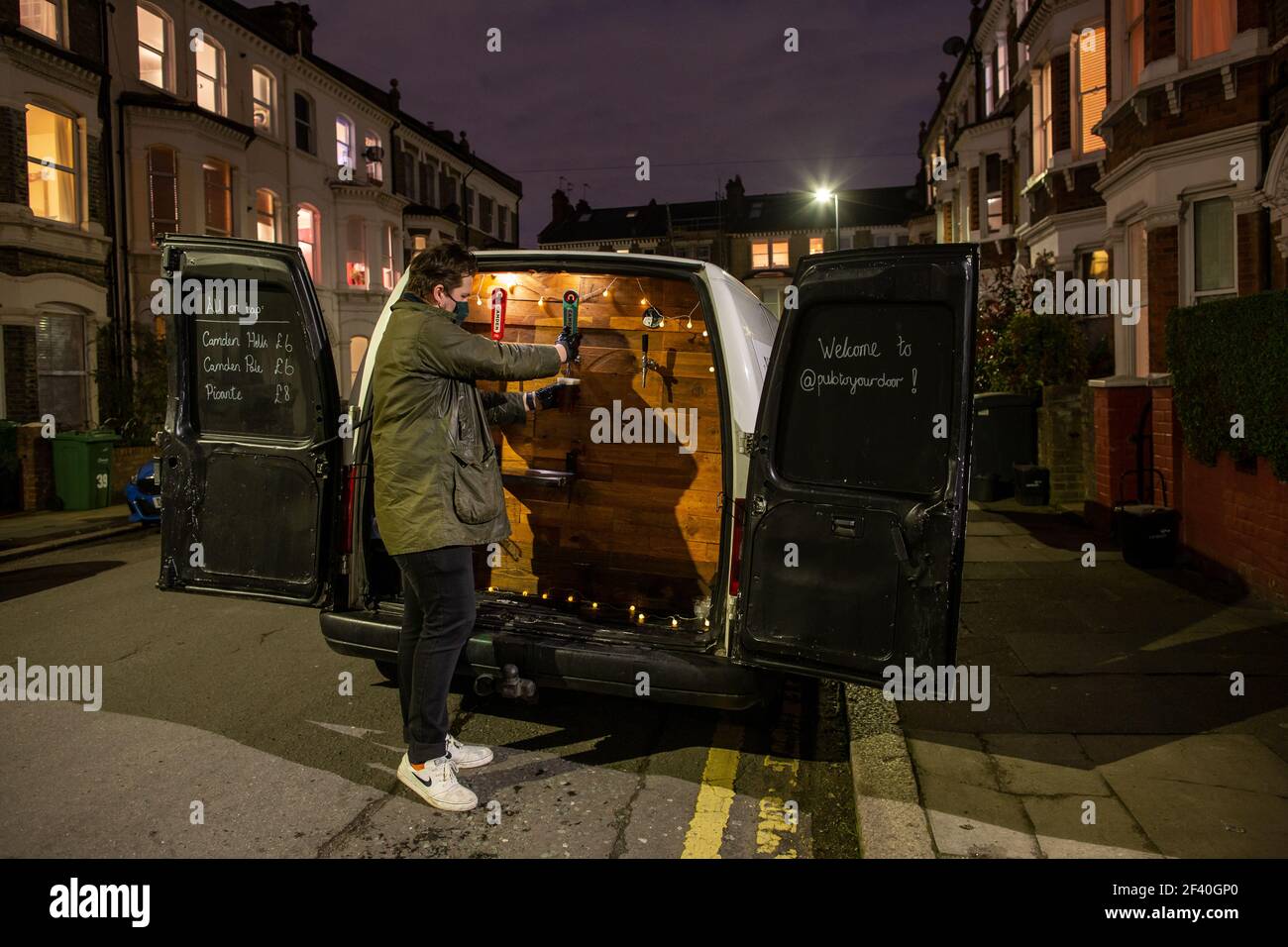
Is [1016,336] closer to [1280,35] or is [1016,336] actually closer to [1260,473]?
[1280,35]

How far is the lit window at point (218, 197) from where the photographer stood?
21.2 m

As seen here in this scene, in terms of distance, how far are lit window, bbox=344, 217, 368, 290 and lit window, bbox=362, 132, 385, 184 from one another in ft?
6.15

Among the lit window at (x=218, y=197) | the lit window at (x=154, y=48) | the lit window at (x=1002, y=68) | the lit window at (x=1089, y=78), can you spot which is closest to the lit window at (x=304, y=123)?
the lit window at (x=218, y=197)

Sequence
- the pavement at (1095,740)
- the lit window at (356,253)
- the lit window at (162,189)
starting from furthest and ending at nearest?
the lit window at (356,253) < the lit window at (162,189) < the pavement at (1095,740)

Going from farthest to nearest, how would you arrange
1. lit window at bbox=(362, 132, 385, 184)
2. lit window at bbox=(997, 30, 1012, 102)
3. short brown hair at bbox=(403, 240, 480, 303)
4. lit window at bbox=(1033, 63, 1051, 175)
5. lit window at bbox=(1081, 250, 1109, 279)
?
lit window at bbox=(362, 132, 385, 184), lit window at bbox=(997, 30, 1012, 102), lit window at bbox=(1033, 63, 1051, 175), lit window at bbox=(1081, 250, 1109, 279), short brown hair at bbox=(403, 240, 480, 303)

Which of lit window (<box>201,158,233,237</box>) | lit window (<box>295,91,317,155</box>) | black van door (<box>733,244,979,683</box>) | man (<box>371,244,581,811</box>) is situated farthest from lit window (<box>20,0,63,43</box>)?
black van door (<box>733,244,979,683</box>)

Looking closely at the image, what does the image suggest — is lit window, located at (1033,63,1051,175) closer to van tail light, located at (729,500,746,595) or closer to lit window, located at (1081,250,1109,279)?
lit window, located at (1081,250,1109,279)

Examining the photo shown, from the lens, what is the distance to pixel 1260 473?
273 inches

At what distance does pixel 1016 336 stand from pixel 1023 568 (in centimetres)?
708

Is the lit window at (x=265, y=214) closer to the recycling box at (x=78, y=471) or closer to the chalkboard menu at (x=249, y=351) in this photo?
the recycling box at (x=78, y=471)

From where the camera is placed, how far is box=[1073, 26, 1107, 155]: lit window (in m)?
16.4

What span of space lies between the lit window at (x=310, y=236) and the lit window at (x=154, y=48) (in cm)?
593
